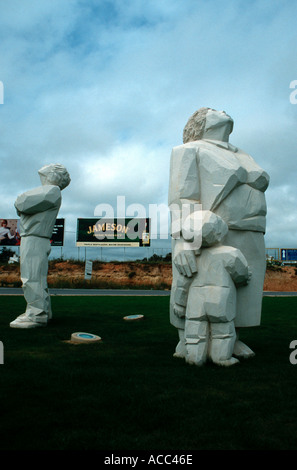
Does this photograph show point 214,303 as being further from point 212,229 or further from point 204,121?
point 204,121

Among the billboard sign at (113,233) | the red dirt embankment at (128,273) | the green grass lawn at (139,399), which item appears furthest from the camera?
the billboard sign at (113,233)

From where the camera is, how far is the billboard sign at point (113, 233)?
38.9 metres

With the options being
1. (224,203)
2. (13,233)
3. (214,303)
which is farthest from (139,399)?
(13,233)

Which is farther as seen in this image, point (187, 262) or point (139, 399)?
point (187, 262)

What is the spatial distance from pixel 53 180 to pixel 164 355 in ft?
14.0

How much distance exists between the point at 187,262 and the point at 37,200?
385cm

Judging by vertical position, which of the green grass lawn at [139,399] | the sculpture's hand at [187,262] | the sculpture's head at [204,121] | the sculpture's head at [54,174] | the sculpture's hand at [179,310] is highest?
the sculpture's head at [204,121]

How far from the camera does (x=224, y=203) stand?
14.8 feet

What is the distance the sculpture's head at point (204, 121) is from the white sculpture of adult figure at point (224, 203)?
0.22 m

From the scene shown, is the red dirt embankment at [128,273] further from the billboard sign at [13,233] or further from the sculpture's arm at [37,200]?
the sculpture's arm at [37,200]

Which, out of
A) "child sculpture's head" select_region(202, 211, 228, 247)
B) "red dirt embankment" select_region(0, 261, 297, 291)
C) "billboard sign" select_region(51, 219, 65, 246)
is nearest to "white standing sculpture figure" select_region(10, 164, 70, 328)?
"child sculpture's head" select_region(202, 211, 228, 247)


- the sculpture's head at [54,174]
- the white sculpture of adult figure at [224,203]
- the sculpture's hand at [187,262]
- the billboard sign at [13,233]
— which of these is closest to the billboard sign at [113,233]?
the billboard sign at [13,233]

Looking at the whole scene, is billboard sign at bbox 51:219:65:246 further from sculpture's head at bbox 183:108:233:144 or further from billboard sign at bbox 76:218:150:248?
sculpture's head at bbox 183:108:233:144

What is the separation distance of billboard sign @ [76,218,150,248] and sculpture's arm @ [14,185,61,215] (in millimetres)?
31503
